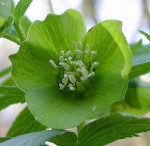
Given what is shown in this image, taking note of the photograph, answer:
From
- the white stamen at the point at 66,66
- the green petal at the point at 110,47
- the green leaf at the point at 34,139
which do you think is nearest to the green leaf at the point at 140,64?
the green petal at the point at 110,47

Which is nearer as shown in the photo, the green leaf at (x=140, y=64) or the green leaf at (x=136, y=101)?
the green leaf at (x=140, y=64)

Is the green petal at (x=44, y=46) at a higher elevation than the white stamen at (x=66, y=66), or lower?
higher

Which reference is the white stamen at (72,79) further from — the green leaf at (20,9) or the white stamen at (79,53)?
the green leaf at (20,9)

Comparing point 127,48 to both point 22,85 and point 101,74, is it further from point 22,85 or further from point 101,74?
point 22,85

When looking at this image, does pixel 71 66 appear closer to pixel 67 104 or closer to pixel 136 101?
pixel 67 104

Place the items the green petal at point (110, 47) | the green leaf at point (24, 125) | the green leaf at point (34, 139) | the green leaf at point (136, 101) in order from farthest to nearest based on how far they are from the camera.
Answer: the green leaf at point (136, 101) → the green leaf at point (24, 125) → the green petal at point (110, 47) → the green leaf at point (34, 139)

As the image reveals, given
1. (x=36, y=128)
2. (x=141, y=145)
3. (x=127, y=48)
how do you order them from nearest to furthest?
(x=127, y=48), (x=36, y=128), (x=141, y=145)

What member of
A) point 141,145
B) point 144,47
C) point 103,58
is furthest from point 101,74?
point 141,145
